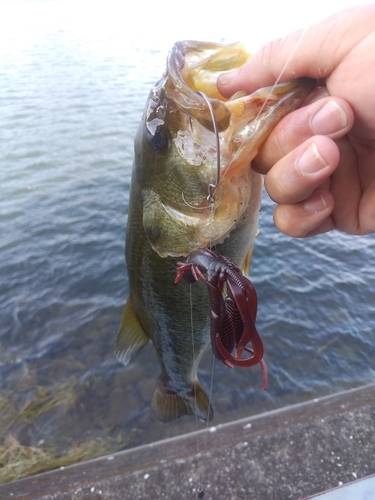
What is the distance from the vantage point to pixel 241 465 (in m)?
2.70

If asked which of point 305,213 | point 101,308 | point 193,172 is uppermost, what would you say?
point 193,172

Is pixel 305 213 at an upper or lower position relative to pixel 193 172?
lower

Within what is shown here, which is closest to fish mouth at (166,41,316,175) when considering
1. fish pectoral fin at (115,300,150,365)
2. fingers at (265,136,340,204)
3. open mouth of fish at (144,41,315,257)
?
open mouth of fish at (144,41,315,257)

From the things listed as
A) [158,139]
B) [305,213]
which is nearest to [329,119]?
[305,213]

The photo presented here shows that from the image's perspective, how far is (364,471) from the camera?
8.60 feet

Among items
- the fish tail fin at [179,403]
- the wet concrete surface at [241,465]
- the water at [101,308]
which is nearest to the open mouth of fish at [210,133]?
the fish tail fin at [179,403]

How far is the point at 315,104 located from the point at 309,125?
70mm

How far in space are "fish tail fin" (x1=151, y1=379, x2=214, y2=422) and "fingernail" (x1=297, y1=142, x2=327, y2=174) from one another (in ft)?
7.11

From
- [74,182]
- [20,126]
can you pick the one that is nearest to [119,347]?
[74,182]

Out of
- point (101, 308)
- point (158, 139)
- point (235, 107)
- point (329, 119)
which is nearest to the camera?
point (329, 119)

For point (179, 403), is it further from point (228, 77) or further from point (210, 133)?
point (228, 77)

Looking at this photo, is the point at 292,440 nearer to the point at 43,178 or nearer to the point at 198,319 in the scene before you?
the point at 198,319

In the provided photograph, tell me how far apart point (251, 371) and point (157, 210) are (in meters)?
3.22

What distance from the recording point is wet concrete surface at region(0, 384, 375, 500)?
8.47ft
